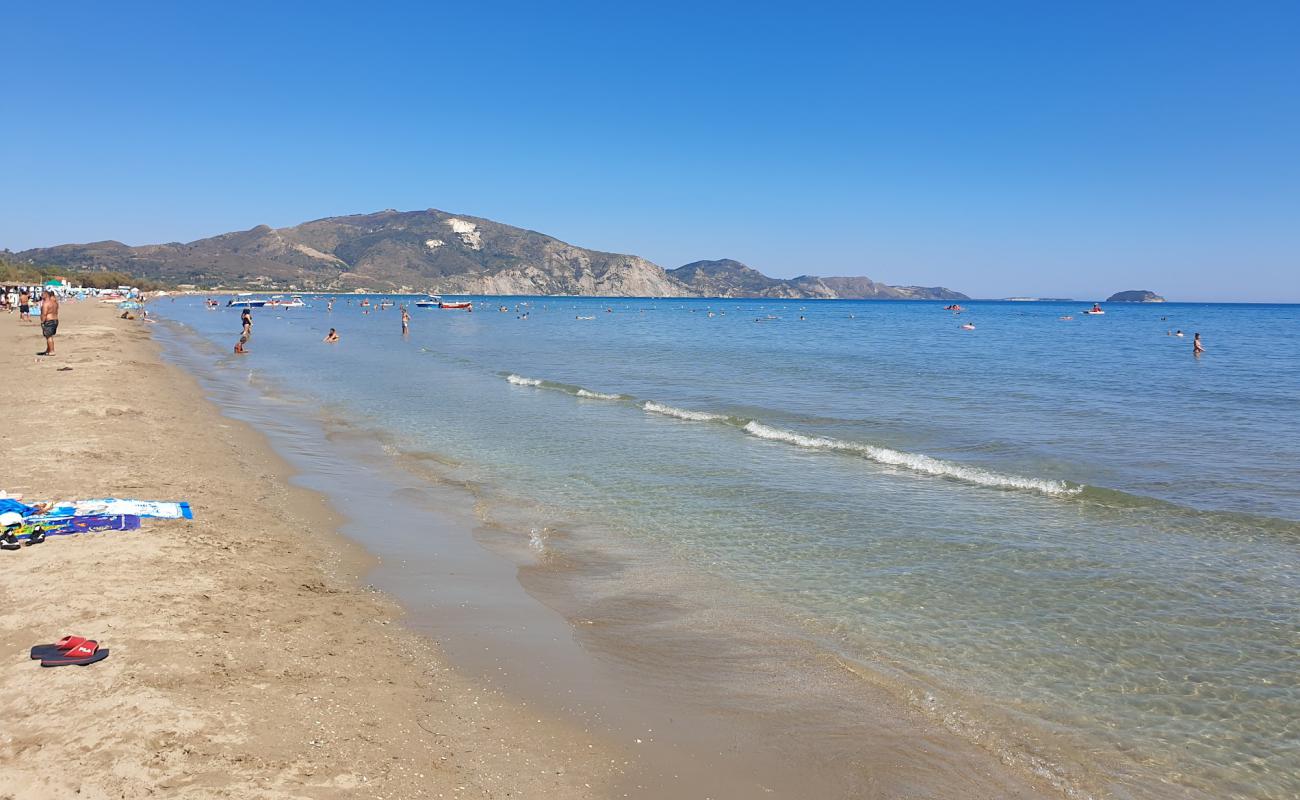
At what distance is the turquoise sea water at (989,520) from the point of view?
6.76m

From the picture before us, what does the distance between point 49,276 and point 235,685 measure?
437 feet

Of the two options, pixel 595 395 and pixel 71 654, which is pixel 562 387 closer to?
pixel 595 395

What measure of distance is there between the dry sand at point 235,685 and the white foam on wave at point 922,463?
11316mm

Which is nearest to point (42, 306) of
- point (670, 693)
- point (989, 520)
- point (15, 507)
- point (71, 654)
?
point (15, 507)

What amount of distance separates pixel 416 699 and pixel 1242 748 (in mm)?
6551

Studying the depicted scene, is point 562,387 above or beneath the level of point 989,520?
above

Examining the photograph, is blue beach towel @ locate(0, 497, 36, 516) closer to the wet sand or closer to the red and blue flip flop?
the wet sand

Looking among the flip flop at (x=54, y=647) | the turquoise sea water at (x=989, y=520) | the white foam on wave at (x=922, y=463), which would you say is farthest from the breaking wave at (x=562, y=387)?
the flip flop at (x=54, y=647)

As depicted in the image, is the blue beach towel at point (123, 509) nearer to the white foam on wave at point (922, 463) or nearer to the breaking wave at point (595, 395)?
the white foam on wave at point (922, 463)

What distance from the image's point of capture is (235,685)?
5.94 meters

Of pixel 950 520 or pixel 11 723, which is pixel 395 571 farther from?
pixel 950 520

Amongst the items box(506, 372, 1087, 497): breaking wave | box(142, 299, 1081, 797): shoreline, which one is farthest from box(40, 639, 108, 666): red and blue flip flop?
box(506, 372, 1087, 497): breaking wave

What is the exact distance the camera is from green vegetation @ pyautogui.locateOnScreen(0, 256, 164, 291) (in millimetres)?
98500

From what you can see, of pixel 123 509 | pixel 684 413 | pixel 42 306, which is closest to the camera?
pixel 123 509
